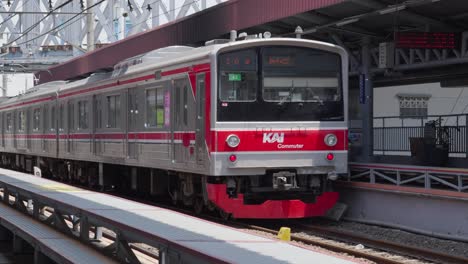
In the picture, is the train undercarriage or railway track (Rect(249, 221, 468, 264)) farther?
the train undercarriage

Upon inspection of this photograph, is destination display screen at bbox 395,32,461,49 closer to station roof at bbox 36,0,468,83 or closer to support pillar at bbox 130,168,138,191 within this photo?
station roof at bbox 36,0,468,83

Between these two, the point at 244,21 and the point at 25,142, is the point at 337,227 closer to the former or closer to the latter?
the point at 244,21

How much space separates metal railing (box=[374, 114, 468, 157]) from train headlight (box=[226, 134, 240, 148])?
6846 mm

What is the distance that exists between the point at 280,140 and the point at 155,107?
3.00 metres

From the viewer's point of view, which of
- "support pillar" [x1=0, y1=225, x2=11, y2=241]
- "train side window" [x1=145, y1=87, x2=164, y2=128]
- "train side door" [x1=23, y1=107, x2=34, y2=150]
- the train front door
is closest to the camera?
"support pillar" [x1=0, y1=225, x2=11, y2=241]

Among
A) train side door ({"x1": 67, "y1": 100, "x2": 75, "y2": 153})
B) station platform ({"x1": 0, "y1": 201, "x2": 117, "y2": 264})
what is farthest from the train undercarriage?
train side door ({"x1": 67, "y1": 100, "x2": 75, "y2": 153})

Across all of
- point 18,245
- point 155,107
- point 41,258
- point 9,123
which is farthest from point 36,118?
point 41,258

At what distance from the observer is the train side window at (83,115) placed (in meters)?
19.0

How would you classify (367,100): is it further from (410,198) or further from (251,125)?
(251,125)

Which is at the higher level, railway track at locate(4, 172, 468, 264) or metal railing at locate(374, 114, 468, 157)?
metal railing at locate(374, 114, 468, 157)

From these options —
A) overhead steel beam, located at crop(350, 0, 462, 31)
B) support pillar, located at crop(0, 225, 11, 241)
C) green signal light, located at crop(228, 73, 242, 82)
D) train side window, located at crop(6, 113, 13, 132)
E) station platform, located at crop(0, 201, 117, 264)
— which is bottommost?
support pillar, located at crop(0, 225, 11, 241)

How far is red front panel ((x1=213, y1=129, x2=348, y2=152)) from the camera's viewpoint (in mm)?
12156

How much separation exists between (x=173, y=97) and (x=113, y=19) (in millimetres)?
37011

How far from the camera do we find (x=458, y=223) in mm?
11328
